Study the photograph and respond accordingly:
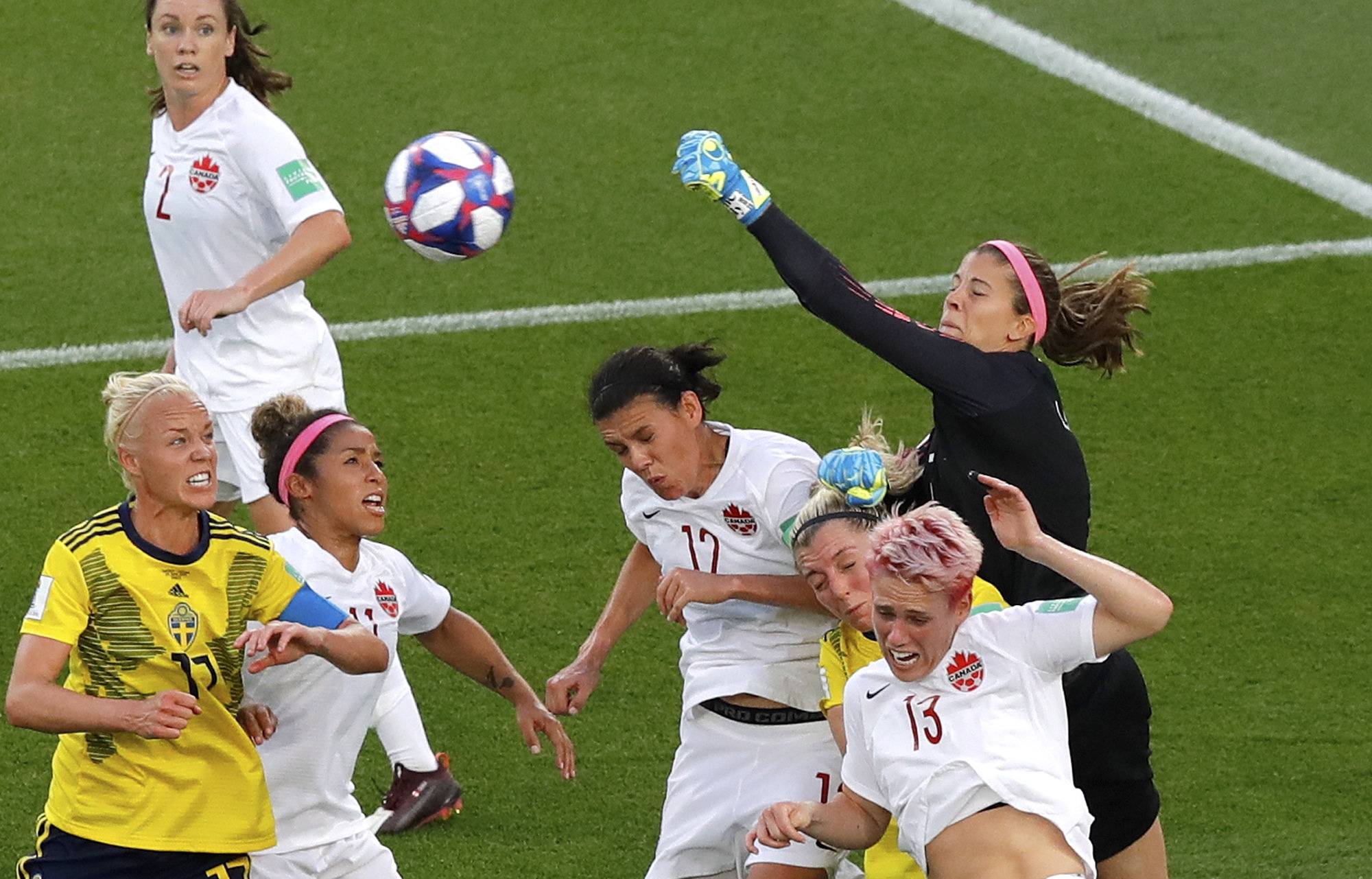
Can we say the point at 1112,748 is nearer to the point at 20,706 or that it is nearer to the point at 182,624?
the point at 182,624

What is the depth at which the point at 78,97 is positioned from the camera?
11.1 metres

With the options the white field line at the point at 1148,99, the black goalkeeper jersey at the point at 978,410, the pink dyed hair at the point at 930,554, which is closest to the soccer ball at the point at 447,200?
the black goalkeeper jersey at the point at 978,410

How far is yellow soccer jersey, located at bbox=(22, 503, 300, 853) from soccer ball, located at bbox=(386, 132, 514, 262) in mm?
1642

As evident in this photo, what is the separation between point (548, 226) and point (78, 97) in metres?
2.81

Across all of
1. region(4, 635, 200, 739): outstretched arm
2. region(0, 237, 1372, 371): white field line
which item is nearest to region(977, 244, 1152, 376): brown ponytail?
region(4, 635, 200, 739): outstretched arm

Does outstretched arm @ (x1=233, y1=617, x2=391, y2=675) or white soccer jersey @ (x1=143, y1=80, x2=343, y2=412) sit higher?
white soccer jersey @ (x1=143, y1=80, x2=343, y2=412)

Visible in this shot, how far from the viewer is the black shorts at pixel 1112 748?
187 inches

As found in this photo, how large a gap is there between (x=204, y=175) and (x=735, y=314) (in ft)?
12.0

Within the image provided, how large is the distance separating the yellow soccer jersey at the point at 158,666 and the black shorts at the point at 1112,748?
177cm

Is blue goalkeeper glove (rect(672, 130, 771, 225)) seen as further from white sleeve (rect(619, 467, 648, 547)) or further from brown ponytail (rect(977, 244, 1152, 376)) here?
white sleeve (rect(619, 467, 648, 547))

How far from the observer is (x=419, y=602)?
5.07 metres

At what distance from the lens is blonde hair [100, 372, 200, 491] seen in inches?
177

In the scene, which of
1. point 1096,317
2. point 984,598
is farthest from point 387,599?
point 1096,317

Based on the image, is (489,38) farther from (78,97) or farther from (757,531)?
(757,531)
